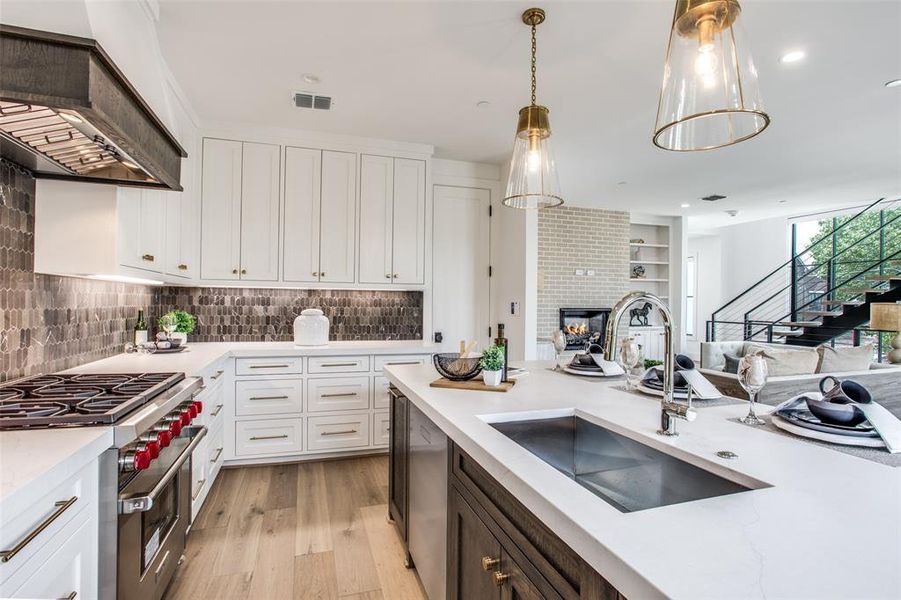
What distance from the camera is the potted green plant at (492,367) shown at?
1.85 metres

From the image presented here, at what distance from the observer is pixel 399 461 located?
224 centimetres

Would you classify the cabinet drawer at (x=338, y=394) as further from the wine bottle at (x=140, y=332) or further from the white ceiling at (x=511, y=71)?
the white ceiling at (x=511, y=71)

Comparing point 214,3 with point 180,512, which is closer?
point 180,512

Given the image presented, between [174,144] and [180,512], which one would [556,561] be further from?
[174,144]

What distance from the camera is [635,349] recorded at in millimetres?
1762

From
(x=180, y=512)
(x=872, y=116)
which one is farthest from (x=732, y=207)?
(x=180, y=512)

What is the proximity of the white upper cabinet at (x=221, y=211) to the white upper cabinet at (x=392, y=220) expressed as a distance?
3.27 feet

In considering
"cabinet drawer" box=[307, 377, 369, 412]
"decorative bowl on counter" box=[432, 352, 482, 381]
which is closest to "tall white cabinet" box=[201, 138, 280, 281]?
"cabinet drawer" box=[307, 377, 369, 412]

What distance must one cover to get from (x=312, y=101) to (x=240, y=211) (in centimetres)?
109

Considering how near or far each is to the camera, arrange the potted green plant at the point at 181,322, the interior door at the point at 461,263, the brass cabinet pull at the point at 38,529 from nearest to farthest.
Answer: the brass cabinet pull at the point at 38,529
the potted green plant at the point at 181,322
the interior door at the point at 461,263

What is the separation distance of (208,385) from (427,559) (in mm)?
1718

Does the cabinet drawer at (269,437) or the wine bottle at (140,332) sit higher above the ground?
the wine bottle at (140,332)

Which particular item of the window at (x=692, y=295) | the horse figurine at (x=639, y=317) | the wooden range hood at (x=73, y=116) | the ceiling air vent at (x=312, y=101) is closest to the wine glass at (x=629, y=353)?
the wooden range hood at (x=73, y=116)

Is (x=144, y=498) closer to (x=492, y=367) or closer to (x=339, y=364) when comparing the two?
(x=492, y=367)
